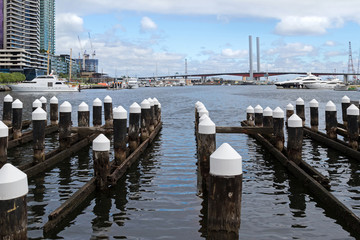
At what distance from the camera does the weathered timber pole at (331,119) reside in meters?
18.3

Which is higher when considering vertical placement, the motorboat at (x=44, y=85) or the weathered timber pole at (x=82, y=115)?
the motorboat at (x=44, y=85)

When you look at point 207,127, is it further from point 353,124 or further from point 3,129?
point 353,124

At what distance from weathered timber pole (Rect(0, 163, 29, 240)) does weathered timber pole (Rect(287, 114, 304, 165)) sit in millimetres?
9698

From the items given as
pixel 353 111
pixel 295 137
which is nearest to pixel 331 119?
pixel 353 111

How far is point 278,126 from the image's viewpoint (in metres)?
15.3

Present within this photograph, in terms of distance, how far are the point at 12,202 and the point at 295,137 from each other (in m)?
10.0

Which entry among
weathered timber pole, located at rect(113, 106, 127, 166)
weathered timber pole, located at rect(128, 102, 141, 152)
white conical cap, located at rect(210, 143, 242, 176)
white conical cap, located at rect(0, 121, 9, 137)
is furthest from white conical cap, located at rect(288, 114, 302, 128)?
white conical cap, located at rect(0, 121, 9, 137)

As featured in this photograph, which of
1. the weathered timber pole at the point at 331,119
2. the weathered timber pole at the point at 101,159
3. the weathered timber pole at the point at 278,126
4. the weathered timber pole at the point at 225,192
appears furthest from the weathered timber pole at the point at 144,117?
the weathered timber pole at the point at 225,192

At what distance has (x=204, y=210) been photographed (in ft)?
31.6

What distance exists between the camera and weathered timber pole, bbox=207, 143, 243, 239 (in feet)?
18.7

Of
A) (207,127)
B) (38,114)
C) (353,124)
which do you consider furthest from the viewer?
(353,124)

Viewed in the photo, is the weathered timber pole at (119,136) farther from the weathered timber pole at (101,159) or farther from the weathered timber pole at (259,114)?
the weathered timber pole at (259,114)

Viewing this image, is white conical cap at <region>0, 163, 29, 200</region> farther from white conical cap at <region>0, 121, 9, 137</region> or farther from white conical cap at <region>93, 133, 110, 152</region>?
white conical cap at <region>0, 121, 9, 137</region>

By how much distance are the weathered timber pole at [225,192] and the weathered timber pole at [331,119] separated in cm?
1419
